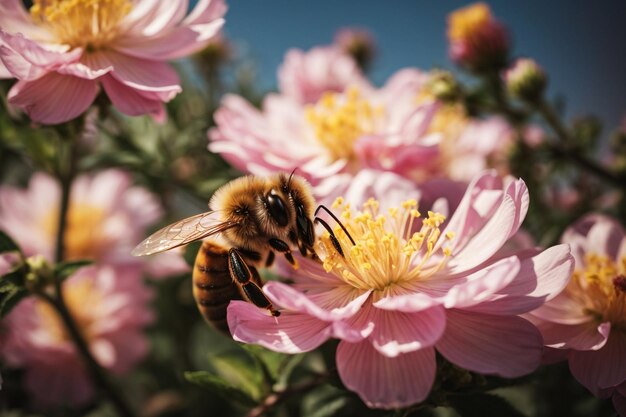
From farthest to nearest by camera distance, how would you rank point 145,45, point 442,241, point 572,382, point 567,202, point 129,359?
point 567,202 → point 129,359 → point 572,382 → point 145,45 → point 442,241

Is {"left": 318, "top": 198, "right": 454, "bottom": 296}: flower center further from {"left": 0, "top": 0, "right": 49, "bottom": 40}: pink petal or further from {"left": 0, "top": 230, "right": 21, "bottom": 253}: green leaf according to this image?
{"left": 0, "top": 0, "right": 49, "bottom": 40}: pink petal

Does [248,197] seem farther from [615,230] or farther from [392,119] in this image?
[615,230]

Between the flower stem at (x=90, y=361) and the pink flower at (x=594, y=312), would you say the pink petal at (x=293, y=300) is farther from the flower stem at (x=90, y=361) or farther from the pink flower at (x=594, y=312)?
the flower stem at (x=90, y=361)

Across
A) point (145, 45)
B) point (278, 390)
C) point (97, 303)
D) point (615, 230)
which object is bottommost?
point (97, 303)

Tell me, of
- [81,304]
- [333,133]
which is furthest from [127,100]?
[81,304]

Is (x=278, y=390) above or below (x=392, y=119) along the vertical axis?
below

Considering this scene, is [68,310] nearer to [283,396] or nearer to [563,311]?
[283,396]

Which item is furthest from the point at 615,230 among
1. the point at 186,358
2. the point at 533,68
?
the point at 186,358

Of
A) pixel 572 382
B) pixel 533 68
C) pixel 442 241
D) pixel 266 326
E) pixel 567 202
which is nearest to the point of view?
pixel 266 326
